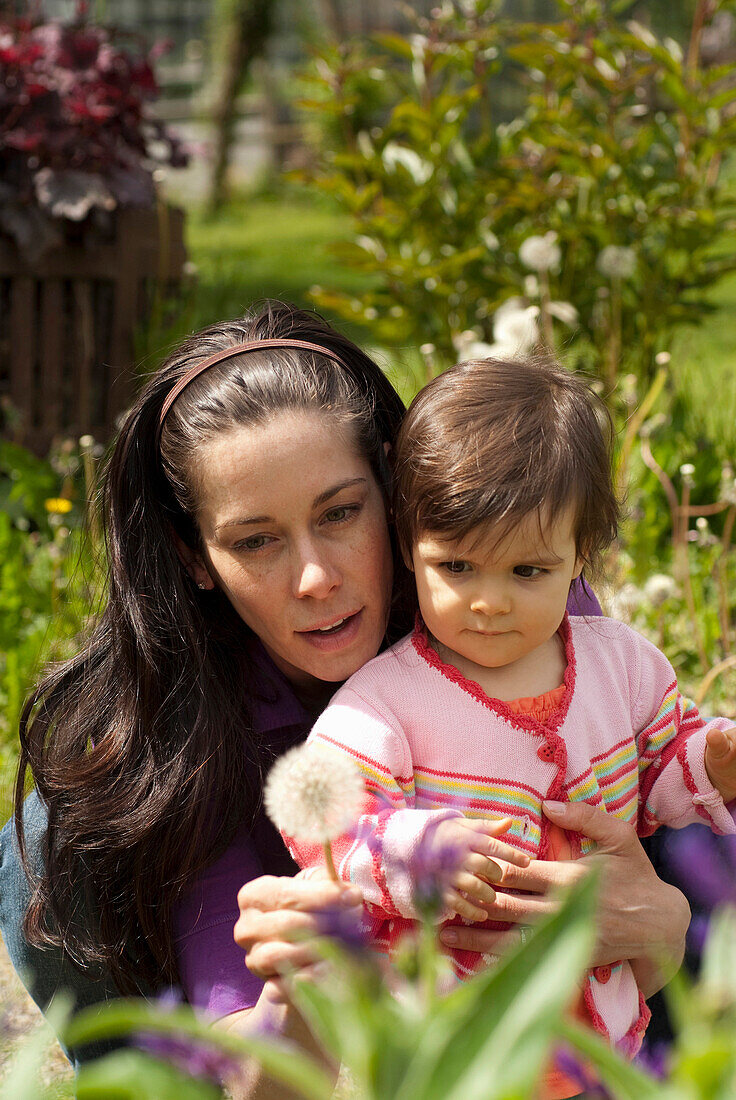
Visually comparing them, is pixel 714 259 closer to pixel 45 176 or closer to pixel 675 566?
pixel 675 566

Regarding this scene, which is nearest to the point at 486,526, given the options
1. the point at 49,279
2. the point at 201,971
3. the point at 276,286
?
the point at 201,971

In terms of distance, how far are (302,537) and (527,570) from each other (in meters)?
0.34

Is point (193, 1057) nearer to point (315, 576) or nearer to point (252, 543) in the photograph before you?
point (315, 576)

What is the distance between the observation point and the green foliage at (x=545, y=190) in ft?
12.6

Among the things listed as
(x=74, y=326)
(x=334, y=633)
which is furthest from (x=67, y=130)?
(x=334, y=633)

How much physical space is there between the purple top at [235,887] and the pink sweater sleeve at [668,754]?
0.32 meters

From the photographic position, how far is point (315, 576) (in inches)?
63.9

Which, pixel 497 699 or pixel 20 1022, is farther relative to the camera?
pixel 20 1022

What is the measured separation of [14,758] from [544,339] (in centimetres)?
198

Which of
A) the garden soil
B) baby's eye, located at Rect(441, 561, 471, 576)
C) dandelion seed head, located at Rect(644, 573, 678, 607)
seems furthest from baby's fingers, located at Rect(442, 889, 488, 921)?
dandelion seed head, located at Rect(644, 573, 678, 607)

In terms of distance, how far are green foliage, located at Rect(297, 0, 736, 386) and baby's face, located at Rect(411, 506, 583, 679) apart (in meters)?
2.28

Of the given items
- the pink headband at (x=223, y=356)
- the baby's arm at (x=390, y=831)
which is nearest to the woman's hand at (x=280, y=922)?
the baby's arm at (x=390, y=831)

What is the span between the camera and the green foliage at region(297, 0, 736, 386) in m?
3.85

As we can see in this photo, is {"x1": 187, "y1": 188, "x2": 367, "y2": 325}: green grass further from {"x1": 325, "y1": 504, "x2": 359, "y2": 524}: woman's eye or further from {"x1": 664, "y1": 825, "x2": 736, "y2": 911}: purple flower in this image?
{"x1": 664, "y1": 825, "x2": 736, "y2": 911}: purple flower
